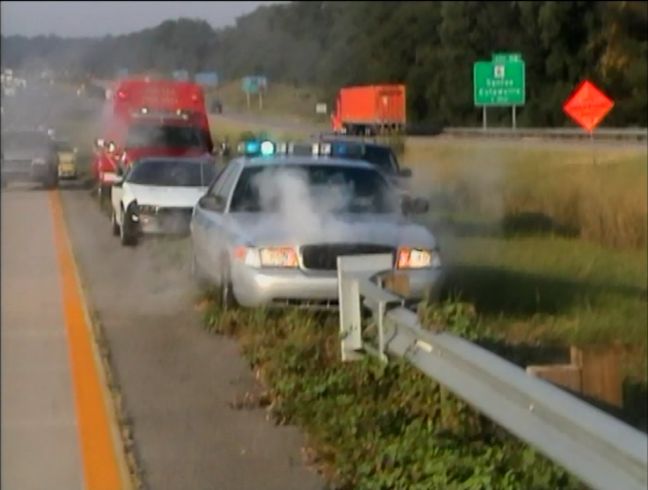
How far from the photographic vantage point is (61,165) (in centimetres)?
3650

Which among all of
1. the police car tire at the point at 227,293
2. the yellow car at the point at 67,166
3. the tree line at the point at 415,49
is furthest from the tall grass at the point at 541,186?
the police car tire at the point at 227,293

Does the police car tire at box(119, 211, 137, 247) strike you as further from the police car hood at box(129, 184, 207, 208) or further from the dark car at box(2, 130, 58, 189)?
the dark car at box(2, 130, 58, 189)

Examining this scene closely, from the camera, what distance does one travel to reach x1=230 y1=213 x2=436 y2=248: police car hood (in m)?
12.3

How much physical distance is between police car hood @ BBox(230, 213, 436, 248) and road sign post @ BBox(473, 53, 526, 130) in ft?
26.7

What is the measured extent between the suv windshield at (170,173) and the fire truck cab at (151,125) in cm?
64

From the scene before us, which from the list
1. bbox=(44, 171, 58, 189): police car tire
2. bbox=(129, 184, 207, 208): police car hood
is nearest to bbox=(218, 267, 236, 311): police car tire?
bbox=(129, 184, 207, 208): police car hood

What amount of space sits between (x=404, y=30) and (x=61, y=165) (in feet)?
57.6

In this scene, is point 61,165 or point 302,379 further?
point 61,165

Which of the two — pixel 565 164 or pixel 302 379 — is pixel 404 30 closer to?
pixel 565 164

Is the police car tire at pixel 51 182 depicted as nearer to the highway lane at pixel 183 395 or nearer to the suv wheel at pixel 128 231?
the suv wheel at pixel 128 231

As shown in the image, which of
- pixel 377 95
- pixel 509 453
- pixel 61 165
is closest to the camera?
pixel 509 453

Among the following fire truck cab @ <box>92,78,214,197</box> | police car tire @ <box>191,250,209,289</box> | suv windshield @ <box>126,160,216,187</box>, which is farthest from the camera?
suv windshield @ <box>126,160,216,187</box>

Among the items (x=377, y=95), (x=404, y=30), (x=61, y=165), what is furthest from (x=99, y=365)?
(x=61, y=165)

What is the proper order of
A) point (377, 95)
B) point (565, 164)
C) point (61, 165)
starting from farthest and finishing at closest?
point (61, 165) < point (565, 164) < point (377, 95)
